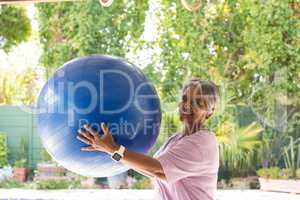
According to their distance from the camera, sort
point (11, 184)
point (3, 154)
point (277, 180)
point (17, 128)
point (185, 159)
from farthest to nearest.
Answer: point (17, 128) → point (3, 154) → point (11, 184) → point (277, 180) → point (185, 159)

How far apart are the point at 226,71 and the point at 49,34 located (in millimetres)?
1835

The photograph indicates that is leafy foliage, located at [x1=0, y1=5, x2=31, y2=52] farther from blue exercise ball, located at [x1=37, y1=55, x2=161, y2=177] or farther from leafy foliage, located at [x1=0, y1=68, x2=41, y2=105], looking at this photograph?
blue exercise ball, located at [x1=37, y1=55, x2=161, y2=177]

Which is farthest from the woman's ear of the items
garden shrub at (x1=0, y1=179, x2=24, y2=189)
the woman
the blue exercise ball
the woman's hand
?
garden shrub at (x1=0, y1=179, x2=24, y2=189)

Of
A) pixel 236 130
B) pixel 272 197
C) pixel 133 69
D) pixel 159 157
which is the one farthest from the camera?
pixel 236 130

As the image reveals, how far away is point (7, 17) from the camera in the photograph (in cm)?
552

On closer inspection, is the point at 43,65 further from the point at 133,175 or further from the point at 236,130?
the point at 236,130

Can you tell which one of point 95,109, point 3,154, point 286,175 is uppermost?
point 95,109

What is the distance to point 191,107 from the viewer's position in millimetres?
2031

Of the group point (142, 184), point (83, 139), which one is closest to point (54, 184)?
point (142, 184)

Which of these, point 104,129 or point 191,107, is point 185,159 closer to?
point 191,107

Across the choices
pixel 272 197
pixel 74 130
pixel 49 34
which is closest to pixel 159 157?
pixel 74 130

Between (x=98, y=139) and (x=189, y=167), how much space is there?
1.18ft

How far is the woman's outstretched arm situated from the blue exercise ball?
3 cm

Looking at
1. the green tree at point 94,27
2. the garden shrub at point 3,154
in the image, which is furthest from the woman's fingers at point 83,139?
the garden shrub at point 3,154
